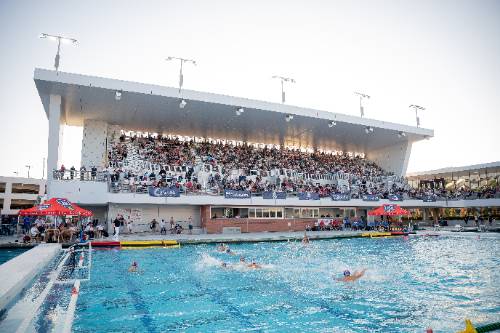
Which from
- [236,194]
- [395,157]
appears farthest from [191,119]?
[395,157]

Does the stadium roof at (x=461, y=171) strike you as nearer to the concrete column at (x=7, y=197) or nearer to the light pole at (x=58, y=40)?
the light pole at (x=58, y=40)

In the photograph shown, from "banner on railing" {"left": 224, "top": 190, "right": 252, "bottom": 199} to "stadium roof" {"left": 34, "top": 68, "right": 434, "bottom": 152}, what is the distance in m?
6.58

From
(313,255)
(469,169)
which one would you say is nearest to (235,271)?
(313,255)

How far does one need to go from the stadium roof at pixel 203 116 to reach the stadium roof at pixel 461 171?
10.7 meters

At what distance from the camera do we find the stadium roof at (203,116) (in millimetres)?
23688

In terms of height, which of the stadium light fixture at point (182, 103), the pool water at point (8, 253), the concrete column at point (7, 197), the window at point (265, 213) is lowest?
the pool water at point (8, 253)

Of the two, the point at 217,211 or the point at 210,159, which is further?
the point at 210,159

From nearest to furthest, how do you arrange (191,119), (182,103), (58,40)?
(58,40), (182,103), (191,119)

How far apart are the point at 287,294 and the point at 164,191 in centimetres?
1671

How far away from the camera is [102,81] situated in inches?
909

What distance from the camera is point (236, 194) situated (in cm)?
2669

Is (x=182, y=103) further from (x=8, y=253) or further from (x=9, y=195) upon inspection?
(x=9, y=195)

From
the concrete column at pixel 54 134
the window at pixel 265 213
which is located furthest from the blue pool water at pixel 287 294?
the window at pixel 265 213

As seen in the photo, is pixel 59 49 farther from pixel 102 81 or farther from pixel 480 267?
pixel 480 267
